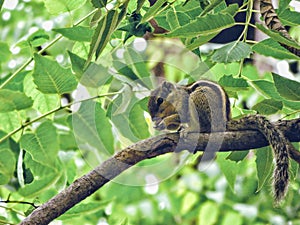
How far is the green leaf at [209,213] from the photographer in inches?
73.8

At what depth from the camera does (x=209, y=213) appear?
190 cm

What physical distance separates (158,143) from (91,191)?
0.13 m

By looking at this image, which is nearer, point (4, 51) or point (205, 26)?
point (205, 26)

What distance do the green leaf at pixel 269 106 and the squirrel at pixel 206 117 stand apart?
2 centimetres

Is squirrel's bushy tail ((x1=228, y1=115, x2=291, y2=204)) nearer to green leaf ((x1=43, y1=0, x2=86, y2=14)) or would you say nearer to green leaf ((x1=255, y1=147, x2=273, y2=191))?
green leaf ((x1=255, y1=147, x2=273, y2=191))

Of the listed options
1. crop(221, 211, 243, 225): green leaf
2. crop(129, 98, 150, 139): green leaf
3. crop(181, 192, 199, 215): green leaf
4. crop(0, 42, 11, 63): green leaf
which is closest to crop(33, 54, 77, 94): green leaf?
crop(129, 98, 150, 139): green leaf

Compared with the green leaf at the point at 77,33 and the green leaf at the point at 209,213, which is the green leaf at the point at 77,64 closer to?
the green leaf at the point at 77,33

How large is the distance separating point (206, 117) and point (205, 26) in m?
0.44

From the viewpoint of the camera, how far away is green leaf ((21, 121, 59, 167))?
1.09 meters

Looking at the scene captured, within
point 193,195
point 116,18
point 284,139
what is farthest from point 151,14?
point 193,195

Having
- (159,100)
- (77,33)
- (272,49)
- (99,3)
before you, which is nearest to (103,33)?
(99,3)

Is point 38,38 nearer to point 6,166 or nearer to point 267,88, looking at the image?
point 6,166

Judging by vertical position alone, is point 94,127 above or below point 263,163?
above

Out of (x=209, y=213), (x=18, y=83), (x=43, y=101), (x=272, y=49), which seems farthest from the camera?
(x=209, y=213)
